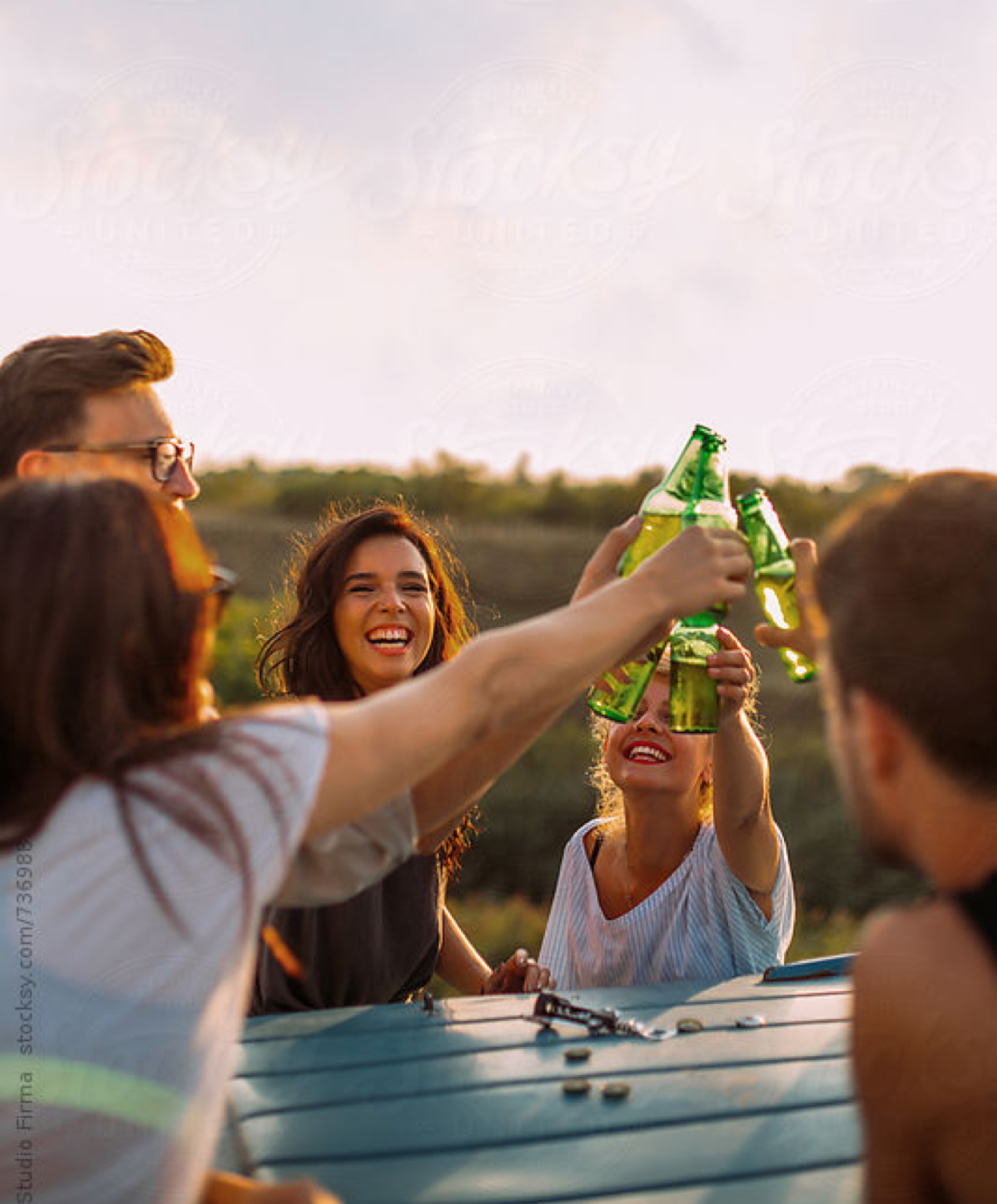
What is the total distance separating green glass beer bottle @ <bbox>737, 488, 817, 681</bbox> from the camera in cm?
181

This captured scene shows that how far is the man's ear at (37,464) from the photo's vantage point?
6.95 ft

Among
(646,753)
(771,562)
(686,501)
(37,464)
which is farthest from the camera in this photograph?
(646,753)

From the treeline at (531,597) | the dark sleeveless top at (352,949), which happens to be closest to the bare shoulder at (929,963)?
the dark sleeveless top at (352,949)

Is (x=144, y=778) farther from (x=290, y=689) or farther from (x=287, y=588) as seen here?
(x=287, y=588)

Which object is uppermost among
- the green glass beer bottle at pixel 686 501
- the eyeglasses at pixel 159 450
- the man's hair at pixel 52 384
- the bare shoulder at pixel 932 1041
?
the man's hair at pixel 52 384

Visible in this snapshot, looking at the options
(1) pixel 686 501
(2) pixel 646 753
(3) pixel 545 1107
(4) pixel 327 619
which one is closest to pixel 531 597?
(4) pixel 327 619

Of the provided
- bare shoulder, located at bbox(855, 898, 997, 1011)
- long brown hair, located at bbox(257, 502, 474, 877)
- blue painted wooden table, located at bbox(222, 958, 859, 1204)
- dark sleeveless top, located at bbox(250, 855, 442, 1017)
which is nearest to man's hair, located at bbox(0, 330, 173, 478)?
long brown hair, located at bbox(257, 502, 474, 877)

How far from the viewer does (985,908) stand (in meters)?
1.08

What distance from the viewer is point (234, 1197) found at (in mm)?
1248

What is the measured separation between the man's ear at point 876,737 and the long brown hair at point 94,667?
2.04 ft

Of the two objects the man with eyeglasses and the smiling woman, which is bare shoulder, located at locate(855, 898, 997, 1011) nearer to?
the smiling woman

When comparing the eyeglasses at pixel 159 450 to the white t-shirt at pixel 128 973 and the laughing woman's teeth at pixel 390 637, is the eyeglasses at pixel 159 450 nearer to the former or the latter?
the laughing woman's teeth at pixel 390 637

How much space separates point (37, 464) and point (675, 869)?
1626 millimetres

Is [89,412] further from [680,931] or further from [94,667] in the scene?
[680,931]
